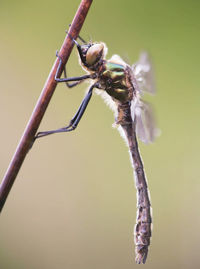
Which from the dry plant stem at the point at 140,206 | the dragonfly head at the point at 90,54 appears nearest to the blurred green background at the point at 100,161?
the dry plant stem at the point at 140,206

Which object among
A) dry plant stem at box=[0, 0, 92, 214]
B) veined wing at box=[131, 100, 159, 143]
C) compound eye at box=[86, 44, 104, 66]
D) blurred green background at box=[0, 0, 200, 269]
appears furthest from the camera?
blurred green background at box=[0, 0, 200, 269]

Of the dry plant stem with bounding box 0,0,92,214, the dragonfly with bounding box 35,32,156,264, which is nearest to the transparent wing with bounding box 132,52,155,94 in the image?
the dragonfly with bounding box 35,32,156,264

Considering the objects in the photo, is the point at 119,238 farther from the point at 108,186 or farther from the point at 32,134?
the point at 32,134

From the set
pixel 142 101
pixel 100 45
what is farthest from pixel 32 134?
pixel 142 101

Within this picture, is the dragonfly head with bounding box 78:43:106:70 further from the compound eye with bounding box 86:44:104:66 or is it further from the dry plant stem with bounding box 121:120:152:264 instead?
the dry plant stem with bounding box 121:120:152:264

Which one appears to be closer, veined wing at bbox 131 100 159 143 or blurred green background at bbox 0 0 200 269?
veined wing at bbox 131 100 159 143

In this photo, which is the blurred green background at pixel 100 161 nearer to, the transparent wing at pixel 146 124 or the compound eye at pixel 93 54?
the transparent wing at pixel 146 124
